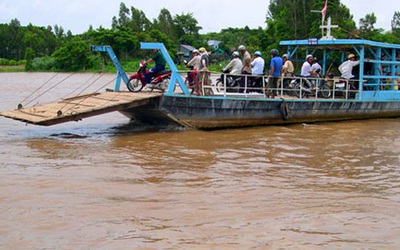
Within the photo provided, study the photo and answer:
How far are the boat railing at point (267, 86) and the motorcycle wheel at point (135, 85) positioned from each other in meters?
1.17

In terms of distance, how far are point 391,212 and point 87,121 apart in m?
9.42

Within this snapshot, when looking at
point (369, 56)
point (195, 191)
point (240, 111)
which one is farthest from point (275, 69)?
point (195, 191)

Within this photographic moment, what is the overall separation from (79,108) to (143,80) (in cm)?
249

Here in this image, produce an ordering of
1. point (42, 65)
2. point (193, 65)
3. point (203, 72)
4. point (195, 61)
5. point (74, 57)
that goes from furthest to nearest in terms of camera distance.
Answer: point (42, 65), point (74, 57), point (193, 65), point (195, 61), point (203, 72)

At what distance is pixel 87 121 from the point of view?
13.4 meters

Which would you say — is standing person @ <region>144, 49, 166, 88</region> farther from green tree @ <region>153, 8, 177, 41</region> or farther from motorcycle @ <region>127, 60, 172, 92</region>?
green tree @ <region>153, 8, 177, 41</region>

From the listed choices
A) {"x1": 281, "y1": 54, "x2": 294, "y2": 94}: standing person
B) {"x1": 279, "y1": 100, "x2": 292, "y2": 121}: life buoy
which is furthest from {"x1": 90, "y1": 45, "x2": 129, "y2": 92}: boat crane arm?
{"x1": 281, "y1": 54, "x2": 294, "y2": 94}: standing person

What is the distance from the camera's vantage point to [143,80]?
12320mm

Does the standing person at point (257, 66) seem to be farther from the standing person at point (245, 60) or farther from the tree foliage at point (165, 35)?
the tree foliage at point (165, 35)

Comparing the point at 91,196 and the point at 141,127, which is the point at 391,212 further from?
the point at 141,127

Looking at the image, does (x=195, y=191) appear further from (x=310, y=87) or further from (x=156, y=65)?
(x=310, y=87)

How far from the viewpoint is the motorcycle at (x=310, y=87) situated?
1358cm

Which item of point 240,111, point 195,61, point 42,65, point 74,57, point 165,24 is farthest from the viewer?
point 165,24

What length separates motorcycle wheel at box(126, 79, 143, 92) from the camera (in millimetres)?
12438
